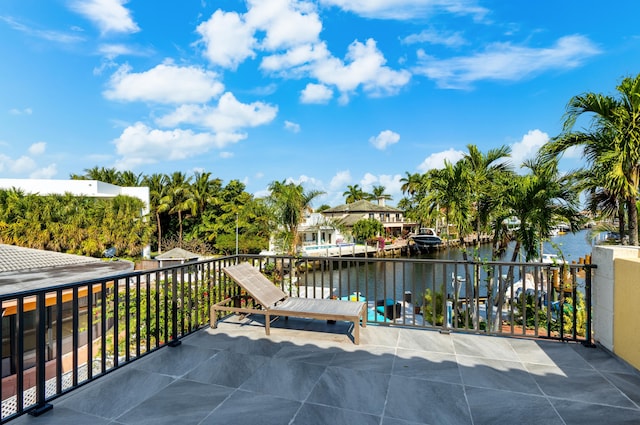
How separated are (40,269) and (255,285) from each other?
38.1 ft

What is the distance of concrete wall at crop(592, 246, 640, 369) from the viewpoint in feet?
9.33

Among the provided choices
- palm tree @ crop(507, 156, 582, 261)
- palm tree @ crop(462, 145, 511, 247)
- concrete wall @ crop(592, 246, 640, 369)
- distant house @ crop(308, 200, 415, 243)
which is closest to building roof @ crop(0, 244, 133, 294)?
concrete wall @ crop(592, 246, 640, 369)

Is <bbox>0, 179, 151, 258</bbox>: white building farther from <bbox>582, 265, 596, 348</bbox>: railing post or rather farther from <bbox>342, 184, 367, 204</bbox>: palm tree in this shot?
<bbox>342, 184, 367, 204</bbox>: palm tree

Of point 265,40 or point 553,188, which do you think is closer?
point 553,188

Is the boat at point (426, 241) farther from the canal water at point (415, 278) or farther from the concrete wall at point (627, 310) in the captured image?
the concrete wall at point (627, 310)

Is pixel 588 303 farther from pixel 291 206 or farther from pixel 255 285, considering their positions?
pixel 291 206

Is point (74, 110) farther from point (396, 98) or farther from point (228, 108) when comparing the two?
point (396, 98)

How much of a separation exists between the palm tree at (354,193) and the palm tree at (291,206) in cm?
3626

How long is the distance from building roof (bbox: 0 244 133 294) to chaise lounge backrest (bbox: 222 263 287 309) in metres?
5.92

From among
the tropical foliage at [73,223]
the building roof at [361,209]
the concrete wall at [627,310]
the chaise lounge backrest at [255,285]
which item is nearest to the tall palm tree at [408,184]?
the building roof at [361,209]

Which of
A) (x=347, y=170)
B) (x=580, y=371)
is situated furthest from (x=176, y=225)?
(x=580, y=371)

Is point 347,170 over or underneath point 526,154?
over

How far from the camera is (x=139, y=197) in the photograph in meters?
24.6

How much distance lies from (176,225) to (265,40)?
26.3 metres
